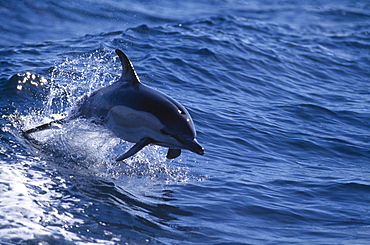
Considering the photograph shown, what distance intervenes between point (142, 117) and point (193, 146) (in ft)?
2.95

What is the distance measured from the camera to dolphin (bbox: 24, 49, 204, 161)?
7828 millimetres

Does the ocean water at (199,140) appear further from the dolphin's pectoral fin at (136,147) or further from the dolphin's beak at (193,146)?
the dolphin's beak at (193,146)

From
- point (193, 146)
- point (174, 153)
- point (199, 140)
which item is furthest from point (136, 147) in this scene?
point (199, 140)

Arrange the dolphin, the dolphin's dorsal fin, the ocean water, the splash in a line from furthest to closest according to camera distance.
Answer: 1. the splash
2. the dolphin's dorsal fin
3. the dolphin
4. the ocean water

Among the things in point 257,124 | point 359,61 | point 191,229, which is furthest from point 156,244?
point 359,61

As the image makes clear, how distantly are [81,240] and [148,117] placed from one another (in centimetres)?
219

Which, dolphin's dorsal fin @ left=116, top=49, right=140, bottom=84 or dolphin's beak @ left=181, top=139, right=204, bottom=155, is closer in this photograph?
dolphin's beak @ left=181, top=139, right=204, bottom=155

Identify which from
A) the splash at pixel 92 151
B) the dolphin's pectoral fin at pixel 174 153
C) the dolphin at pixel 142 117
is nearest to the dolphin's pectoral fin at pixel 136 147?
the dolphin at pixel 142 117

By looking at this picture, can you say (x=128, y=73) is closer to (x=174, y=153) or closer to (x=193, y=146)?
(x=174, y=153)

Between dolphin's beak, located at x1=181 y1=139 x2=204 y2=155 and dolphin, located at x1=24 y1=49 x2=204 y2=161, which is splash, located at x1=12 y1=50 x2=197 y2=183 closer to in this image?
dolphin, located at x1=24 y1=49 x2=204 y2=161

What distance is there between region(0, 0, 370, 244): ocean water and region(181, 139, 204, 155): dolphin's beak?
86cm

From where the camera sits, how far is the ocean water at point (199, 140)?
24.1ft

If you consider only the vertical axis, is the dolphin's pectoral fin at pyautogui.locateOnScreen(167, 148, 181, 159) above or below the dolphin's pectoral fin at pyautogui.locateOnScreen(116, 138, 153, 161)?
below

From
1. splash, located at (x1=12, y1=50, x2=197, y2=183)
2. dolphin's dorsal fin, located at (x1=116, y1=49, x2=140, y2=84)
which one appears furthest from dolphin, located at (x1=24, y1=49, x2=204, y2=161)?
splash, located at (x1=12, y1=50, x2=197, y2=183)
